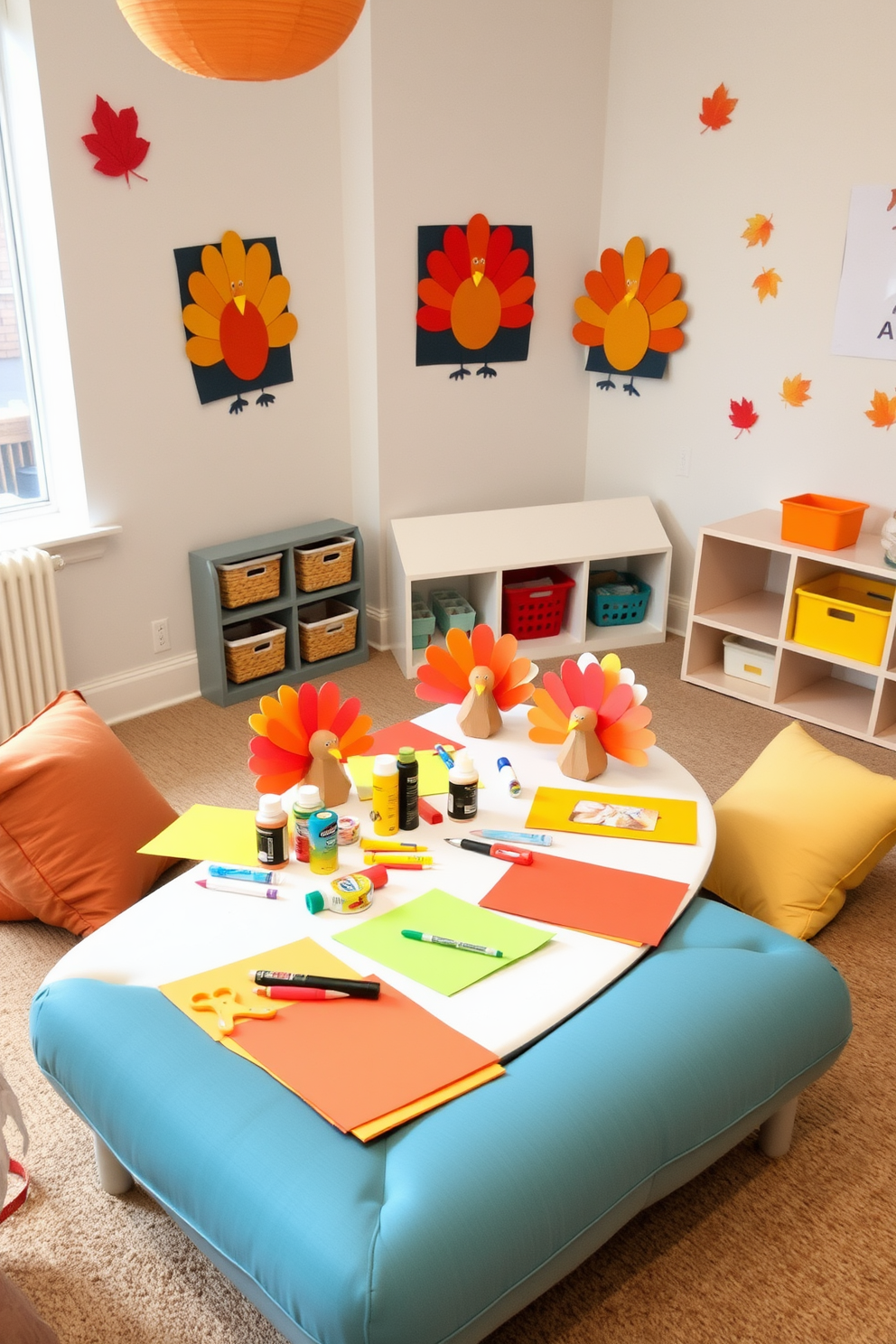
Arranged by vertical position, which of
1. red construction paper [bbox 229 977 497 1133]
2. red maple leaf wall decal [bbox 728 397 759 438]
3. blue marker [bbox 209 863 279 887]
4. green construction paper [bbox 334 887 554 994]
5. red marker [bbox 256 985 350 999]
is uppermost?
red maple leaf wall decal [bbox 728 397 759 438]

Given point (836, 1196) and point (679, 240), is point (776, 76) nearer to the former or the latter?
point (679, 240)

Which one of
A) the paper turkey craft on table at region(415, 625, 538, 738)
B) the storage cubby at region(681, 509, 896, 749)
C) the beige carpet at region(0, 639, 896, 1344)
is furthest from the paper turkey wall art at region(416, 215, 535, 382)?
the beige carpet at region(0, 639, 896, 1344)

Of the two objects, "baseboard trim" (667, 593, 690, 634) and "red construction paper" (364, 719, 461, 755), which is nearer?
"red construction paper" (364, 719, 461, 755)

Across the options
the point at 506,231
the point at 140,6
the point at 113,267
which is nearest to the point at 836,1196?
the point at 140,6

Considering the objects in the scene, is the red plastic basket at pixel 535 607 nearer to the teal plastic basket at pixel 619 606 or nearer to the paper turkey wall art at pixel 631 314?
the teal plastic basket at pixel 619 606

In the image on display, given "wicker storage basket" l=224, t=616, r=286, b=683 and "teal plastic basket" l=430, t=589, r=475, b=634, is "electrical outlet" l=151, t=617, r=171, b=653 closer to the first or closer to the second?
"wicker storage basket" l=224, t=616, r=286, b=683

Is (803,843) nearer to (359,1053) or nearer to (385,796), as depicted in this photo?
(385,796)

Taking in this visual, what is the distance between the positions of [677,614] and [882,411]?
120cm

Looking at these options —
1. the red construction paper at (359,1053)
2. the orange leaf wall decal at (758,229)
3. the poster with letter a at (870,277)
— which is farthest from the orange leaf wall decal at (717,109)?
the red construction paper at (359,1053)

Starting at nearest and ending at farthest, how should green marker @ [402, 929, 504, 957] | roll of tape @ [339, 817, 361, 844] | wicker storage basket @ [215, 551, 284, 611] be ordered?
green marker @ [402, 929, 504, 957], roll of tape @ [339, 817, 361, 844], wicker storage basket @ [215, 551, 284, 611]

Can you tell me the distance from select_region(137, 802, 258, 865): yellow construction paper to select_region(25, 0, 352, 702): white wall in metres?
1.55

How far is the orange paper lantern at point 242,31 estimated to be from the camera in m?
1.48

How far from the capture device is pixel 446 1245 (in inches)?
55.8

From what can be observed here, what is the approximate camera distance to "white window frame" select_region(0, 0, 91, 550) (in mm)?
3094
